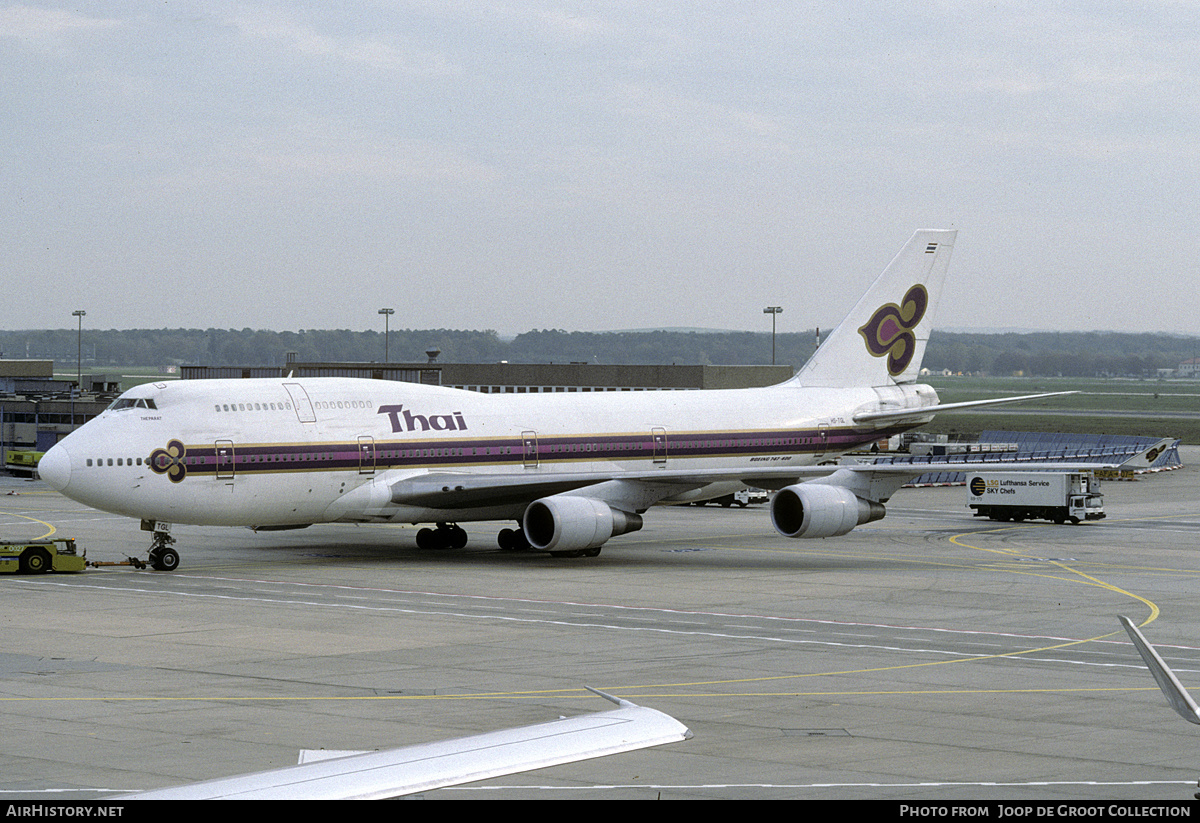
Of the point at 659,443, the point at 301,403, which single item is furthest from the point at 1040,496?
the point at 301,403

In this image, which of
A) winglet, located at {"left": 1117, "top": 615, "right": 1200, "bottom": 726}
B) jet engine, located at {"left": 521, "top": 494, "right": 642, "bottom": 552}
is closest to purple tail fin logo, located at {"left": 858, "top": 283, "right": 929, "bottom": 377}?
jet engine, located at {"left": 521, "top": 494, "right": 642, "bottom": 552}

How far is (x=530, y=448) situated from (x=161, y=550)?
35.4ft

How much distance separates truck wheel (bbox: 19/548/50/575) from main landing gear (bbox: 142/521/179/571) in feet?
8.53

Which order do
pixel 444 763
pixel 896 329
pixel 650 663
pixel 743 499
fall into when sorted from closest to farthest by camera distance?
1. pixel 444 763
2. pixel 650 663
3. pixel 896 329
4. pixel 743 499

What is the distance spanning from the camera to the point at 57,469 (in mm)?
35750

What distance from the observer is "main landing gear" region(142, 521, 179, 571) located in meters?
38.0

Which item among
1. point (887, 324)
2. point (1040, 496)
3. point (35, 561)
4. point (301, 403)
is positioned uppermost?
point (887, 324)

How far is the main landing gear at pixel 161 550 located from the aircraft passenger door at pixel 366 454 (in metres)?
5.36

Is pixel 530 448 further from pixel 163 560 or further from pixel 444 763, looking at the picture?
pixel 444 763

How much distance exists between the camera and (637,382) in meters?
86.3

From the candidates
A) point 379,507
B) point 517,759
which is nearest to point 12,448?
point 379,507

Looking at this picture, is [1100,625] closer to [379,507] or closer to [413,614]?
[413,614]

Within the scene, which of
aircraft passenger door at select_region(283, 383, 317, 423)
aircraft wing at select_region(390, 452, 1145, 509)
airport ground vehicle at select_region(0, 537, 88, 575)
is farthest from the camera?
aircraft wing at select_region(390, 452, 1145, 509)

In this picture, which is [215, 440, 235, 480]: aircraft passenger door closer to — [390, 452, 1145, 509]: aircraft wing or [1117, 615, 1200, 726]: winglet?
[390, 452, 1145, 509]: aircraft wing
